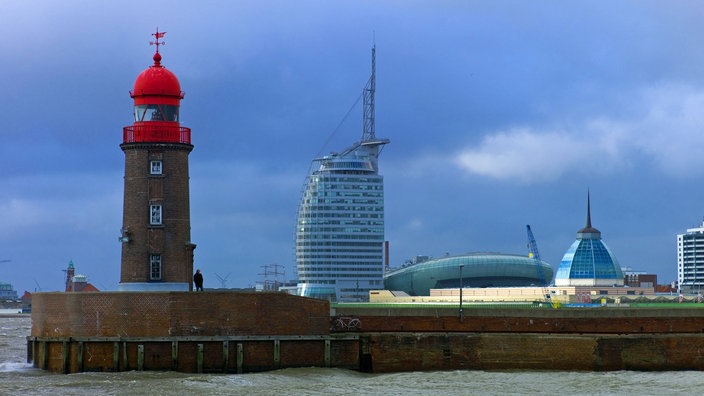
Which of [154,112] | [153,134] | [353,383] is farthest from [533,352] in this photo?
[154,112]

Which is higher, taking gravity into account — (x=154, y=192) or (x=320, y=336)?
(x=154, y=192)

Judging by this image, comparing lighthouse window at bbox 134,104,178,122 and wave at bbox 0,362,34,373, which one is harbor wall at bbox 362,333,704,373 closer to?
lighthouse window at bbox 134,104,178,122

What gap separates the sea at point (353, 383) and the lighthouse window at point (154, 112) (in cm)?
1212

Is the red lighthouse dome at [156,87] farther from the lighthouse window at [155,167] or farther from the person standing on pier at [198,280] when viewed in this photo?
the person standing on pier at [198,280]

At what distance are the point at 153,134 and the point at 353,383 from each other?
15109 millimetres

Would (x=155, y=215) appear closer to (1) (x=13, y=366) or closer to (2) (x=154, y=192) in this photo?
(2) (x=154, y=192)

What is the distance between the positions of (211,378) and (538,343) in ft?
48.2

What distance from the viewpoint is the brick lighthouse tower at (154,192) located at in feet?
187

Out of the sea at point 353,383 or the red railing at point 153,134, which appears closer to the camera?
the sea at point 353,383

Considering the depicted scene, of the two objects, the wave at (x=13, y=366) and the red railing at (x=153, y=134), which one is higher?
the red railing at (x=153, y=134)

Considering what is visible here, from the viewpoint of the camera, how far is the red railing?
57.1 meters

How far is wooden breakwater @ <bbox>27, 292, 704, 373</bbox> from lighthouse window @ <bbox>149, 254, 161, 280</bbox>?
4394 mm

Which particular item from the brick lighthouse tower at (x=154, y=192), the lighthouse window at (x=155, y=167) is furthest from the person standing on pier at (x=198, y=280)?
the lighthouse window at (x=155, y=167)

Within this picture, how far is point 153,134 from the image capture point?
5716cm
